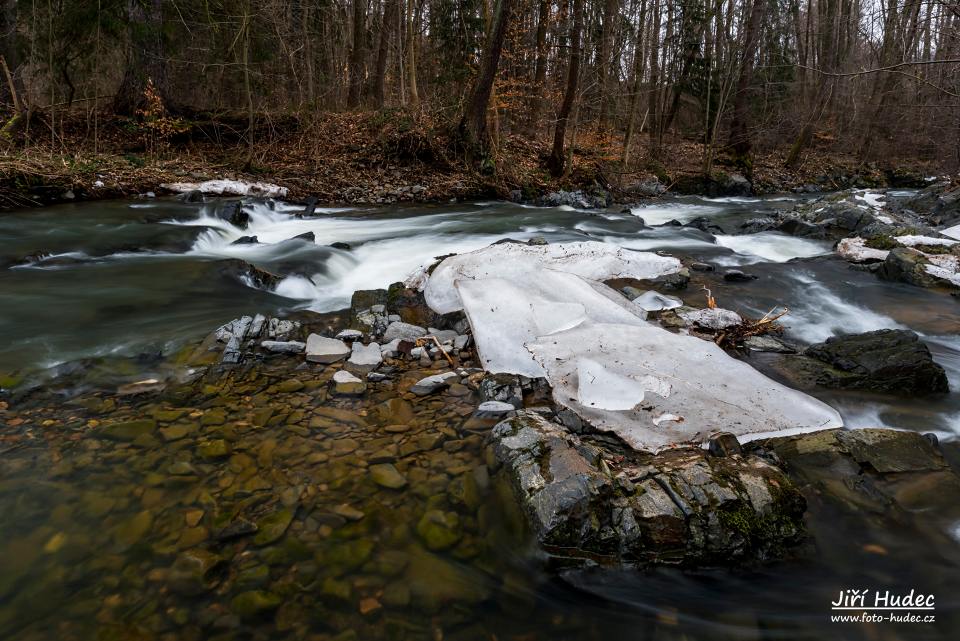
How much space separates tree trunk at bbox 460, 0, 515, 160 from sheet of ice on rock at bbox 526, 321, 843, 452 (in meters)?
9.54

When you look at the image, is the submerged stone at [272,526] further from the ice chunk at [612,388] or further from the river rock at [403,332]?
the river rock at [403,332]

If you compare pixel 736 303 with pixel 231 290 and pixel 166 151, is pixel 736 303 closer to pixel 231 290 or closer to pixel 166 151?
pixel 231 290

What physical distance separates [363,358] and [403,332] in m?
0.45

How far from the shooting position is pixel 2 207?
27.9 feet

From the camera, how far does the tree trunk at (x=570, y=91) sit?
11.8 m

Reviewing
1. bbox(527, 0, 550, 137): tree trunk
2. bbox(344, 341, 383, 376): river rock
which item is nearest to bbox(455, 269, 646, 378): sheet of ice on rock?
bbox(344, 341, 383, 376): river rock

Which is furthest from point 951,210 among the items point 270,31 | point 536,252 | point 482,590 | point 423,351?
point 270,31

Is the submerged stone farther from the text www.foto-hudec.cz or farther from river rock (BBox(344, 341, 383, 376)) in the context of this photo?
the text www.foto-hudec.cz

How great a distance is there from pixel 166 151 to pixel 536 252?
38.0 feet

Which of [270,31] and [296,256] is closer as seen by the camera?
[296,256]

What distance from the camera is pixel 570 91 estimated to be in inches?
486

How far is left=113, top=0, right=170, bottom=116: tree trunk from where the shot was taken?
502 inches

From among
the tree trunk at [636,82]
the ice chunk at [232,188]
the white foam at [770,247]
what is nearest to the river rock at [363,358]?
the white foam at [770,247]

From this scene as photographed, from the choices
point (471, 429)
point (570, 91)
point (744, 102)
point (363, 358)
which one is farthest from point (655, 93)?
point (471, 429)
